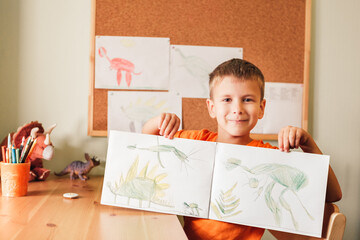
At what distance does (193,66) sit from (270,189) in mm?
679

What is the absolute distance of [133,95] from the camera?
1.28 m

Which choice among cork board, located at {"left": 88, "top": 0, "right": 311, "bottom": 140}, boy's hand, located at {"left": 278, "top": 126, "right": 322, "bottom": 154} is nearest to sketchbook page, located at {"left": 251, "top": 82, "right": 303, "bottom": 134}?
cork board, located at {"left": 88, "top": 0, "right": 311, "bottom": 140}

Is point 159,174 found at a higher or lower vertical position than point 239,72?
lower

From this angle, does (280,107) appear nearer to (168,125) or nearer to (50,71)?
(168,125)

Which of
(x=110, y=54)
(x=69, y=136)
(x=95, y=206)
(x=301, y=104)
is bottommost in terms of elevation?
(x=95, y=206)

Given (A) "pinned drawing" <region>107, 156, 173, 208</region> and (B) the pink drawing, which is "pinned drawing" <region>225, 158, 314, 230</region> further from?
(B) the pink drawing

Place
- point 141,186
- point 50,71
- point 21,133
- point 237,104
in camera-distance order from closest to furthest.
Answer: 1. point 141,186
2. point 237,104
3. point 21,133
4. point 50,71

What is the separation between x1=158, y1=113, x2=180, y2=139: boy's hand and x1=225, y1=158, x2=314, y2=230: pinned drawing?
149mm

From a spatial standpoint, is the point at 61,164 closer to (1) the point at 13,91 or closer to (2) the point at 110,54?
(1) the point at 13,91

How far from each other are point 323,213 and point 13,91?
3.67 feet

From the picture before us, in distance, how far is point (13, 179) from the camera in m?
0.82

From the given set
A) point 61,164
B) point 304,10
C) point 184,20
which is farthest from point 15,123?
point 304,10

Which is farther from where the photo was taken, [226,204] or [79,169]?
[79,169]

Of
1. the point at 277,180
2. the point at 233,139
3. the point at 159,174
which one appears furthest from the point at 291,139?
the point at 159,174
